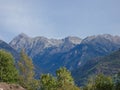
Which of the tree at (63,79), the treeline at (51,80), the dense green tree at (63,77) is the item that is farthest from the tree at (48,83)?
the dense green tree at (63,77)

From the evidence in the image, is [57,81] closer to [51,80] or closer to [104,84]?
[51,80]

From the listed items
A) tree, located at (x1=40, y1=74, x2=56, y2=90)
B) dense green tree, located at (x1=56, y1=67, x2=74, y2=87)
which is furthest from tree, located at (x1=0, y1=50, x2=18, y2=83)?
dense green tree, located at (x1=56, y1=67, x2=74, y2=87)

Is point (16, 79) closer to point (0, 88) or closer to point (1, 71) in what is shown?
point (1, 71)

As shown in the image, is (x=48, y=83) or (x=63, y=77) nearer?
(x=63, y=77)

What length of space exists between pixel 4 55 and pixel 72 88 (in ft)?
142

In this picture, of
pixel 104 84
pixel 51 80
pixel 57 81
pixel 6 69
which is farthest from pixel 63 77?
pixel 6 69

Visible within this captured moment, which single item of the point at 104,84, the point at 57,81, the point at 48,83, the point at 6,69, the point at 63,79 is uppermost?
the point at 6,69

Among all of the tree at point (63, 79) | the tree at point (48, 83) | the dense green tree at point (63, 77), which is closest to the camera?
the tree at point (63, 79)

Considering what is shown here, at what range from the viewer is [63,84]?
176625 mm

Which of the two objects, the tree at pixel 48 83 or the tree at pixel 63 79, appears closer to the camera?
the tree at pixel 63 79

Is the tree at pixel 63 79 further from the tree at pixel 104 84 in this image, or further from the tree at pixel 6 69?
the tree at pixel 6 69

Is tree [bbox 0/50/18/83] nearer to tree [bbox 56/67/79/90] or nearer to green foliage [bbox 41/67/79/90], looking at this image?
green foliage [bbox 41/67/79/90]

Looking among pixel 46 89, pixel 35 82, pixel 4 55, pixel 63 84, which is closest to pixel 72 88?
pixel 63 84

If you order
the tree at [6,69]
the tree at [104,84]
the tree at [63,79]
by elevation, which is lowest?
the tree at [104,84]
